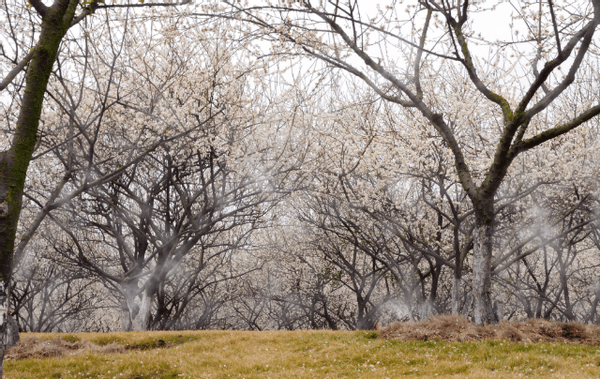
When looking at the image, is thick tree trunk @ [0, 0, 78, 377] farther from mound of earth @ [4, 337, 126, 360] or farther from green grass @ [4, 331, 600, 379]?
mound of earth @ [4, 337, 126, 360]

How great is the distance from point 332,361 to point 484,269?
454cm

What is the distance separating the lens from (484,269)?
9.87m

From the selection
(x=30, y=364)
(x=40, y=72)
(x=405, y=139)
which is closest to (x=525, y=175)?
(x=405, y=139)

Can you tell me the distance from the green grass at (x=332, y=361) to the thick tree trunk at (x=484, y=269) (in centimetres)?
124

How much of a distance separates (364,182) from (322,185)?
6.61 feet

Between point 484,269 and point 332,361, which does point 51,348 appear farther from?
point 484,269

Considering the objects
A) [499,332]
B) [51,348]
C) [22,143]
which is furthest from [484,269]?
[51,348]

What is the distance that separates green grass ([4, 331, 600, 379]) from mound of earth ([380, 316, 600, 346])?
507mm

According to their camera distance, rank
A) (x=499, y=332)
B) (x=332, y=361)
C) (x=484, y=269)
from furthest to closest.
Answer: (x=484, y=269) < (x=499, y=332) < (x=332, y=361)

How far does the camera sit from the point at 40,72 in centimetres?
531

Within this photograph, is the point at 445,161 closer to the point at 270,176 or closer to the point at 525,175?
the point at 525,175

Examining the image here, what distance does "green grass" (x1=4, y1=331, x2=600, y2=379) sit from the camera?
24.7 feet

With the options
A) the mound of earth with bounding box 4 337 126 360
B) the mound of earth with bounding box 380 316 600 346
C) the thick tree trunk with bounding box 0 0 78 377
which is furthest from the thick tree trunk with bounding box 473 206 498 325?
the thick tree trunk with bounding box 0 0 78 377

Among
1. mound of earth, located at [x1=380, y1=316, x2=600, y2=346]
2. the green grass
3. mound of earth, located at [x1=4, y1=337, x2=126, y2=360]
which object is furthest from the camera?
mound of earth, located at [x1=4, y1=337, x2=126, y2=360]
